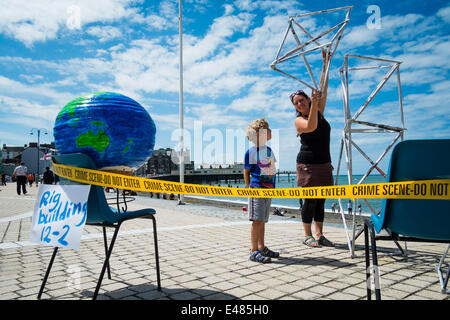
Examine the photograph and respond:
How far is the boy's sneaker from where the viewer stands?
12.4 ft

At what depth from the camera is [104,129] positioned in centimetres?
241

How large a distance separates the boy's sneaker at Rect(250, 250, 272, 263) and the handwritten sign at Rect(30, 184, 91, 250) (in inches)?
88.5

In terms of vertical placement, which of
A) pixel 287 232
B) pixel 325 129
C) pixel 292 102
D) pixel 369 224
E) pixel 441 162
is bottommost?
pixel 287 232

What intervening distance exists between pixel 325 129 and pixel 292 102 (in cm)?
63

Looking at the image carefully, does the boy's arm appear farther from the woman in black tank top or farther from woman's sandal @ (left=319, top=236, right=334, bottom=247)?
woman's sandal @ (left=319, top=236, right=334, bottom=247)

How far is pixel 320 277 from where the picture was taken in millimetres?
3168

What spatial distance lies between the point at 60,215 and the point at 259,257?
7.86 ft

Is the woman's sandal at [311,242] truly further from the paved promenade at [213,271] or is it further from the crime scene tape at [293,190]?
the crime scene tape at [293,190]

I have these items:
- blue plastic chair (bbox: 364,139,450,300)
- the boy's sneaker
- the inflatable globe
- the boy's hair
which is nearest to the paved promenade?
the boy's sneaker

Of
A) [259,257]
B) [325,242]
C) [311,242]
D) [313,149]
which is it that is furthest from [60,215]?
[325,242]

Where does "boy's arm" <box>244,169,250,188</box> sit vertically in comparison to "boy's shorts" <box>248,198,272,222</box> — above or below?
above

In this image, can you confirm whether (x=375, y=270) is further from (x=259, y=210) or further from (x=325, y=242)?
(x=325, y=242)
